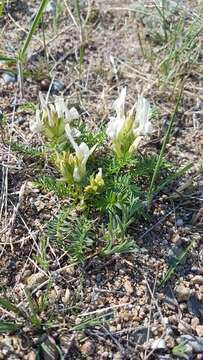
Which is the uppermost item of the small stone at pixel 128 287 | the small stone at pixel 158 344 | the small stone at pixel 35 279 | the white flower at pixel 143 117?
the white flower at pixel 143 117

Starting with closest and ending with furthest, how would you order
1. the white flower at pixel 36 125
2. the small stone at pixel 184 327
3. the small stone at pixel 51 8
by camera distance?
1. the small stone at pixel 184 327
2. the white flower at pixel 36 125
3. the small stone at pixel 51 8

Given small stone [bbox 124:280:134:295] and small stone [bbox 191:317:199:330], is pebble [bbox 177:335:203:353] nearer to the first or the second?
small stone [bbox 191:317:199:330]

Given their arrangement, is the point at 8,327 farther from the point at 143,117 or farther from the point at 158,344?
the point at 143,117

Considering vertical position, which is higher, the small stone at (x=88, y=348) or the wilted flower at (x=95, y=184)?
the wilted flower at (x=95, y=184)

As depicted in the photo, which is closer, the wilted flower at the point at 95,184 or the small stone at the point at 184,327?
the small stone at the point at 184,327

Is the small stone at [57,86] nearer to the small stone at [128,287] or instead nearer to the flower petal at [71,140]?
the flower petal at [71,140]

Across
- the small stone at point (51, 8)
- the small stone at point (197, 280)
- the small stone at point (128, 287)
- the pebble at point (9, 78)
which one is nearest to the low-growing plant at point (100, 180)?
the small stone at point (128, 287)
